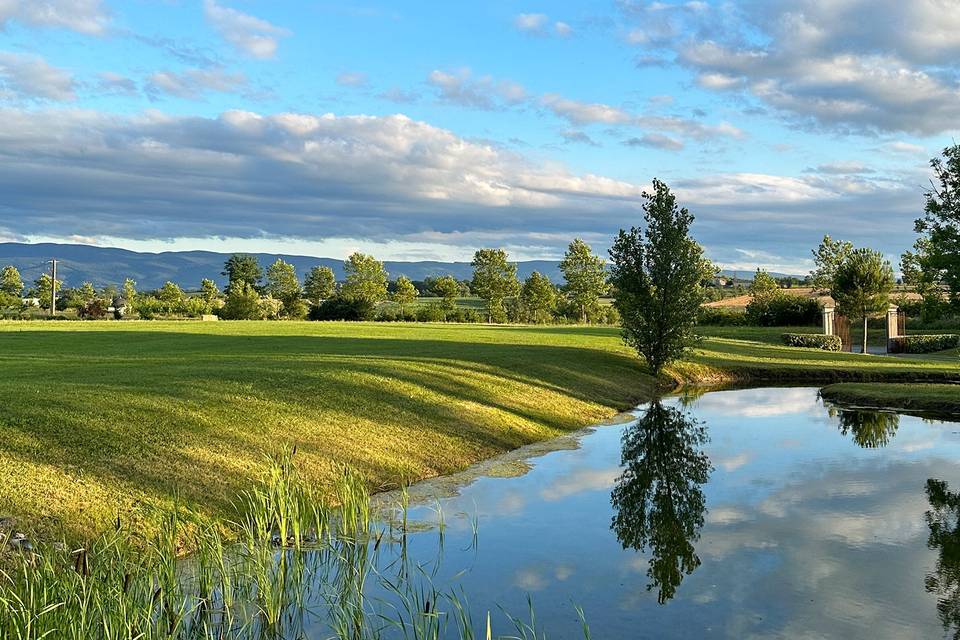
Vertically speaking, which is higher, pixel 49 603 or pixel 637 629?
pixel 49 603

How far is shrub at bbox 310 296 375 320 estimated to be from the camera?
79.8 m

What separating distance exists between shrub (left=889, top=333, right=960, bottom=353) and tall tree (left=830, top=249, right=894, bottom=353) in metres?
2.22

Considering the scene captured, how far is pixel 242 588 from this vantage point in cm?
805

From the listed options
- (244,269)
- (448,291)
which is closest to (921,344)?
(448,291)

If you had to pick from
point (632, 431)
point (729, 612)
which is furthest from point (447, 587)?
point (632, 431)

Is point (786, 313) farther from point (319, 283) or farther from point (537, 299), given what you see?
point (319, 283)

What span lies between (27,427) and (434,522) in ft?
22.5

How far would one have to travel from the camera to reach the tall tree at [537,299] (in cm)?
9088

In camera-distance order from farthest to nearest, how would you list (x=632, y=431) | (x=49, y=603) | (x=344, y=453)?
(x=632, y=431)
(x=344, y=453)
(x=49, y=603)

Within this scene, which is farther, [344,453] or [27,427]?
[344,453]

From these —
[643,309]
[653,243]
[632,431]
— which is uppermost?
[653,243]

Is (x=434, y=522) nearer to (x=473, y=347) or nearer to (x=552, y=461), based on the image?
(x=552, y=461)

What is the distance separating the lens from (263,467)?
42.1ft

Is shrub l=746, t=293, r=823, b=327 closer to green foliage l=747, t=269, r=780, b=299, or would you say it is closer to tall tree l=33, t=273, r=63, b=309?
green foliage l=747, t=269, r=780, b=299
